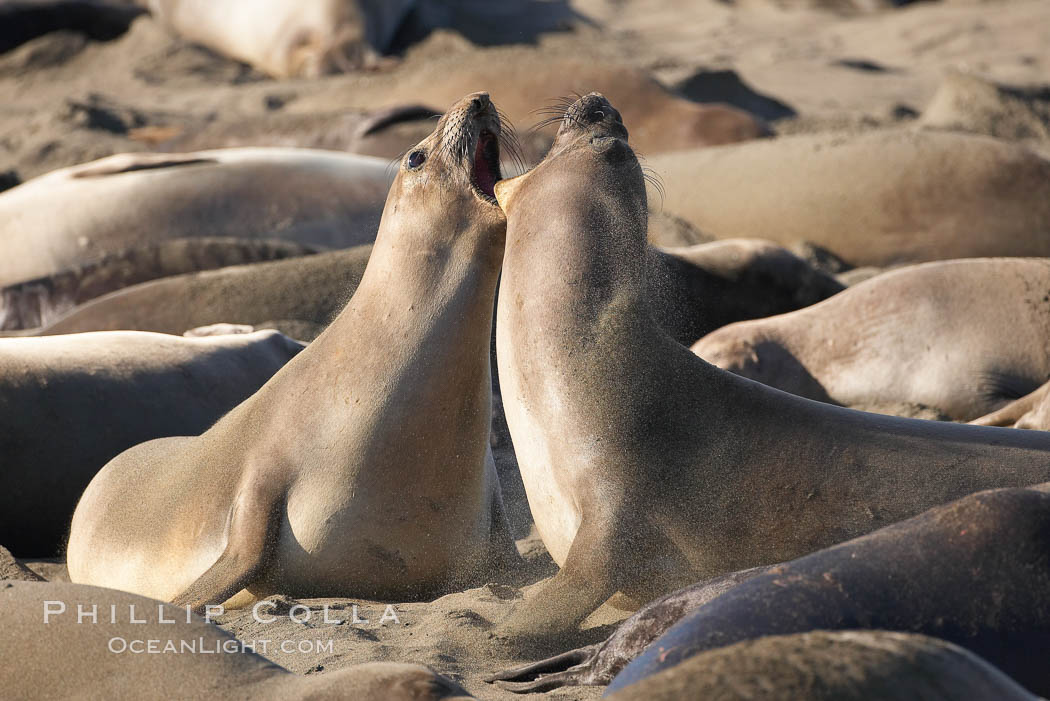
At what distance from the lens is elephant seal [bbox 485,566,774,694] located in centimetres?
250

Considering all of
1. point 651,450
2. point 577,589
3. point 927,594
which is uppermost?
point 927,594

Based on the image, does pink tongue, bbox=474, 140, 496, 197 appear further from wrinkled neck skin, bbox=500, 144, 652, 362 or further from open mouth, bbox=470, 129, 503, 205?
wrinkled neck skin, bbox=500, 144, 652, 362

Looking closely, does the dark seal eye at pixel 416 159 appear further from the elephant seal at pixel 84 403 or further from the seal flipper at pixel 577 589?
the elephant seal at pixel 84 403

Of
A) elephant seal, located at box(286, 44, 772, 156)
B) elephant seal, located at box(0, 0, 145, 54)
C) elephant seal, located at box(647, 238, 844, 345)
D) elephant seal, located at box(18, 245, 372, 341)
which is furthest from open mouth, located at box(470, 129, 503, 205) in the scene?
elephant seal, located at box(0, 0, 145, 54)

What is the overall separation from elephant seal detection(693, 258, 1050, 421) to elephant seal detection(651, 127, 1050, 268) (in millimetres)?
1245

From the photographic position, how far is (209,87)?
11711mm

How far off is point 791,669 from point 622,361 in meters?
1.43

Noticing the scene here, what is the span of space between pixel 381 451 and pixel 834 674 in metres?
1.71

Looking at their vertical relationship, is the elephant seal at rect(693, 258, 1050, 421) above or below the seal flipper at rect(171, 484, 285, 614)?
below

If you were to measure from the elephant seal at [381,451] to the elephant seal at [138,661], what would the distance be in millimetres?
728

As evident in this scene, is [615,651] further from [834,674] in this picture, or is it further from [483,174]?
[483,174]

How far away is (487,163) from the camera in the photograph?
3.57 metres

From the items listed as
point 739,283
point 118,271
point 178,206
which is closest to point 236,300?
point 118,271

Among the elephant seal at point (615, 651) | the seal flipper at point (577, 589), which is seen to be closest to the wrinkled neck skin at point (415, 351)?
the seal flipper at point (577, 589)
